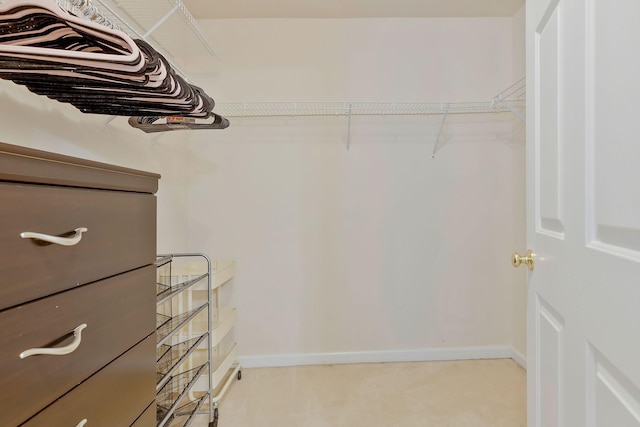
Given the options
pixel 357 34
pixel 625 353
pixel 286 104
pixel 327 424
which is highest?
pixel 357 34

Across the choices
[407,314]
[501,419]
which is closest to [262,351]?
[407,314]

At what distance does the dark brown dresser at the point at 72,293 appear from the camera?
0.54m

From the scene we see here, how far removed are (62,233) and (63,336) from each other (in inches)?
7.9

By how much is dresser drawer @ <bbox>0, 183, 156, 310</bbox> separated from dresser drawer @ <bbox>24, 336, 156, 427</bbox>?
218mm

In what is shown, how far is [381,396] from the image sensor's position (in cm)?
181

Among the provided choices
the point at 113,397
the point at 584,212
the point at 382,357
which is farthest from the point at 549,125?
the point at 382,357

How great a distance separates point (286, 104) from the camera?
2.15 metres

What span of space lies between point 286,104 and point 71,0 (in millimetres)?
1384

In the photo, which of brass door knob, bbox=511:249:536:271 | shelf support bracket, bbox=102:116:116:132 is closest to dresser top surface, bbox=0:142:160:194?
shelf support bracket, bbox=102:116:116:132

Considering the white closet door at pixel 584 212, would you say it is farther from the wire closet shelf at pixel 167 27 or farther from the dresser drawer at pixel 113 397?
the wire closet shelf at pixel 167 27

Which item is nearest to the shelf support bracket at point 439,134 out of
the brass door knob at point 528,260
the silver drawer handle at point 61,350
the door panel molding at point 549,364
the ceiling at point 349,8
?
the ceiling at point 349,8

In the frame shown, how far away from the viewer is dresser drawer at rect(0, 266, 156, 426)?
527 mm

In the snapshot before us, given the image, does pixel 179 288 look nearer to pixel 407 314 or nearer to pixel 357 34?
pixel 407 314

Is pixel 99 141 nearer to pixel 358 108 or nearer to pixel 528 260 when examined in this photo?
pixel 358 108
